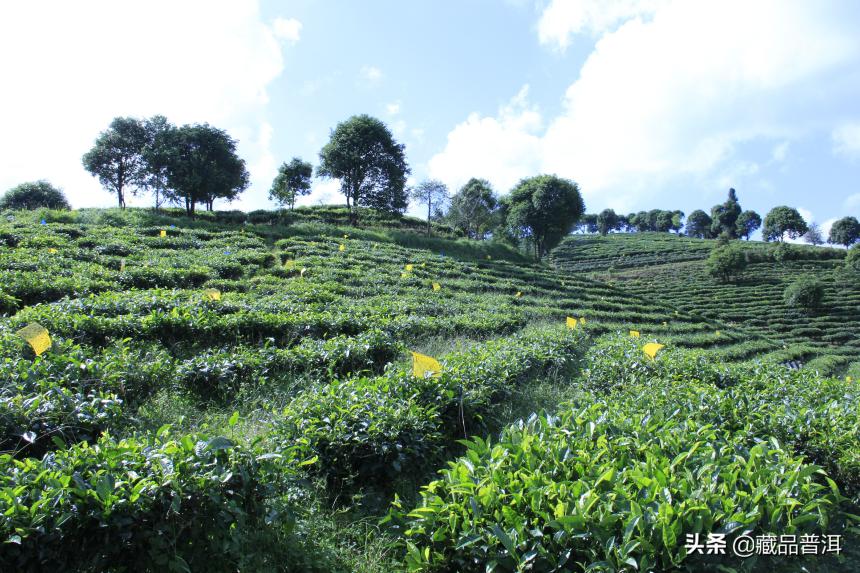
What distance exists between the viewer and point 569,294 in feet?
79.0

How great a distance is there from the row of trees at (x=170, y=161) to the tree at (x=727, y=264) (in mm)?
46222

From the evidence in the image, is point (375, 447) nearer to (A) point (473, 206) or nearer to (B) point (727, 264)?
(A) point (473, 206)

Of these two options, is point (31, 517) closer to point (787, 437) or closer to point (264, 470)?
point (264, 470)

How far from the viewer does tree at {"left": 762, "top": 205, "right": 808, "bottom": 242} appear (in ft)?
243

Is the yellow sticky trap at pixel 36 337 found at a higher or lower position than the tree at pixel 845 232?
lower

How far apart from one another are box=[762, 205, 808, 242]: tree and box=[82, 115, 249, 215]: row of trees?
3175 inches

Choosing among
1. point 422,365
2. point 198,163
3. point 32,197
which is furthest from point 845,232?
point 32,197

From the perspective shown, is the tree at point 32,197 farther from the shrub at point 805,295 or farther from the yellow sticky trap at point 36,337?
the shrub at point 805,295

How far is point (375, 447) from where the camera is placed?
418 cm

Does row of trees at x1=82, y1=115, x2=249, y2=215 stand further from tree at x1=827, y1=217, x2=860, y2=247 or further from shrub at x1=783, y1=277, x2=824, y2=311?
tree at x1=827, y1=217, x2=860, y2=247

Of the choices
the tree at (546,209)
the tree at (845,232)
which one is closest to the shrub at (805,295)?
the tree at (546,209)

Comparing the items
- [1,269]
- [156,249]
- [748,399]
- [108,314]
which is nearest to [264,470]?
[748,399]

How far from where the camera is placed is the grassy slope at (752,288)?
103 feet

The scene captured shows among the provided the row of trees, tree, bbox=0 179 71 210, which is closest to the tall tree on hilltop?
the row of trees
